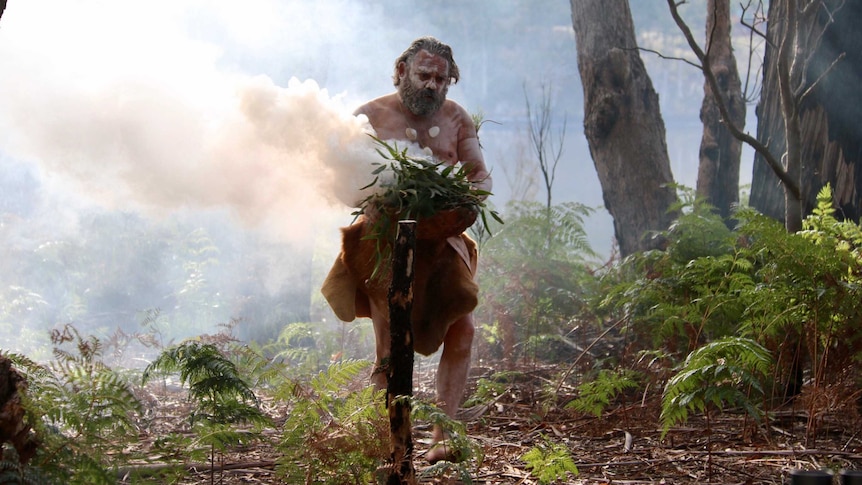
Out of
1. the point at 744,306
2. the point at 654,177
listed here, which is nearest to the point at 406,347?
the point at 744,306

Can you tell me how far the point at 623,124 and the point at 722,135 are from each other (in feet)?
8.60

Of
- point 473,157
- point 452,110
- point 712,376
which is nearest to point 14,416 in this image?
point 712,376

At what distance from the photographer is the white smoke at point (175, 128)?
14.8 feet

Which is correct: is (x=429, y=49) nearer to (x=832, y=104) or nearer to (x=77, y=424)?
(x=77, y=424)

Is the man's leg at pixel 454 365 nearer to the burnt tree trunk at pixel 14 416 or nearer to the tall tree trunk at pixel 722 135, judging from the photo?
the burnt tree trunk at pixel 14 416

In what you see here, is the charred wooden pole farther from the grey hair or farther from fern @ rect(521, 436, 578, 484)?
the grey hair

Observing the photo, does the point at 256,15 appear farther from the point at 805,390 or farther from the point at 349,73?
the point at 805,390

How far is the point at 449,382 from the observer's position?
14.0ft

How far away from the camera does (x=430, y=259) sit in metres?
4.23

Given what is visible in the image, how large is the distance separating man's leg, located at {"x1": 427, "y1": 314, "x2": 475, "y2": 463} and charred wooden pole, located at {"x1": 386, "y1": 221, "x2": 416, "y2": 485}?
1.19 meters

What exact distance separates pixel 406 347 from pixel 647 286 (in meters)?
2.41

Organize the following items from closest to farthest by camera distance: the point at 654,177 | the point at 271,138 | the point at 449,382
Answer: the point at 449,382 < the point at 271,138 < the point at 654,177

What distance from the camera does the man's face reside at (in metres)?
4.45

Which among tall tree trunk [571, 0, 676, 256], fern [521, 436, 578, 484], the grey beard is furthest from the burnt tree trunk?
tall tree trunk [571, 0, 676, 256]
